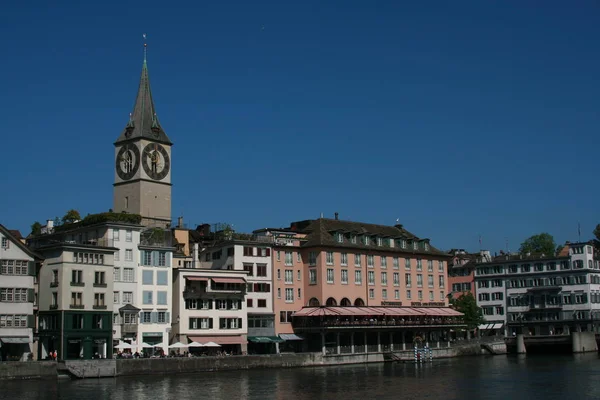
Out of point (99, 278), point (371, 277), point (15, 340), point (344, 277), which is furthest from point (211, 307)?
point (371, 277)

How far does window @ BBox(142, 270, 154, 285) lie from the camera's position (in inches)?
4001

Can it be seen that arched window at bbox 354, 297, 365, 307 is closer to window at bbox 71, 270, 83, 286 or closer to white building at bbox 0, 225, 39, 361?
window at bbox 71, 270, 83, 286

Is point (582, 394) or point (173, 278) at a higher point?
point (173, 278)

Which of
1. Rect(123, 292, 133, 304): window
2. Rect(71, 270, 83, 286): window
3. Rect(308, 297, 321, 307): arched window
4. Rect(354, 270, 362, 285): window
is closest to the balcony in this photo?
Rect(123, 292, 133, 304): window

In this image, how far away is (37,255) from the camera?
95312 mm

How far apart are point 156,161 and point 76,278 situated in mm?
32538

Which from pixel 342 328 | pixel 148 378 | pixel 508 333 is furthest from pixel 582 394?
pixel 508 333

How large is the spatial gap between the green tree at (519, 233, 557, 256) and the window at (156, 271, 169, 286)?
101 meters

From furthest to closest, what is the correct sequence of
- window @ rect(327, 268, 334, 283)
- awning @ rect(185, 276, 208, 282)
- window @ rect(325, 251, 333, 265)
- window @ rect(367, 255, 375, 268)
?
1. window @ rect(367, 255, 375, 268)
2. window @ rect(325, 251, 333, 265)
3. window @ rect(327, 268, 334, 283)
4. awning @ rect(185, 276, 208, 282)

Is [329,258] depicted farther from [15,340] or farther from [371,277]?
[15,340]

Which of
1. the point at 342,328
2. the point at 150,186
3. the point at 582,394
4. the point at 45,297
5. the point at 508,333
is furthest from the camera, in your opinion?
the point at 508,333

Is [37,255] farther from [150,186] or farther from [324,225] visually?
[324,225]

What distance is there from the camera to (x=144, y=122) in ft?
411

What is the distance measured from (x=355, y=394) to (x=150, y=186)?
59847 mm
